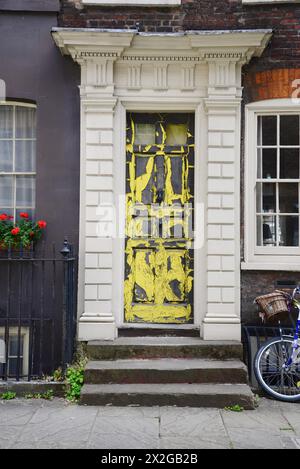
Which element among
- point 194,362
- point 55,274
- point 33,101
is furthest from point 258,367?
point 33,101

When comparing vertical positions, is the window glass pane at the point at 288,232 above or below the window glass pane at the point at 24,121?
below

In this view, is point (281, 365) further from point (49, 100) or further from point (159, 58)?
point (49, 100)

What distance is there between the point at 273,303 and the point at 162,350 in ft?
4.94

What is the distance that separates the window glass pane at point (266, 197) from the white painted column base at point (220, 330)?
1631 mm

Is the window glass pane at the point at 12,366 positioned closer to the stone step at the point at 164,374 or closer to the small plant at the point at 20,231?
the stone step at the point at 164,374

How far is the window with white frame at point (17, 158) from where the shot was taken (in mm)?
7637

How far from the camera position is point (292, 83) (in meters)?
7.30

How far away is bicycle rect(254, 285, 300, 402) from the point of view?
652cm

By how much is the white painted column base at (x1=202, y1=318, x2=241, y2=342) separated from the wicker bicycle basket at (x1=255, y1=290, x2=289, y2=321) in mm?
448

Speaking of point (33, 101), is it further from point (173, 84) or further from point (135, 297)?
point (135, 297)

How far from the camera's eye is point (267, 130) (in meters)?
7.51

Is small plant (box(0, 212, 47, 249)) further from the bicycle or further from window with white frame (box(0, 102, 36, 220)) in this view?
the bicycle

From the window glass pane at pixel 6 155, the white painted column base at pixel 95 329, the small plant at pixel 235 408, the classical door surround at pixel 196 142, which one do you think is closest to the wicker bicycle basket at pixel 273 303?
the classical door surround at pixel 196 142

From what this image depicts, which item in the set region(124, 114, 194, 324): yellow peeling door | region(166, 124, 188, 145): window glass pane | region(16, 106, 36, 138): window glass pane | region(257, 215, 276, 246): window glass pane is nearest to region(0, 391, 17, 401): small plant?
region(124, 114, 194, 324): yellow peeling door
